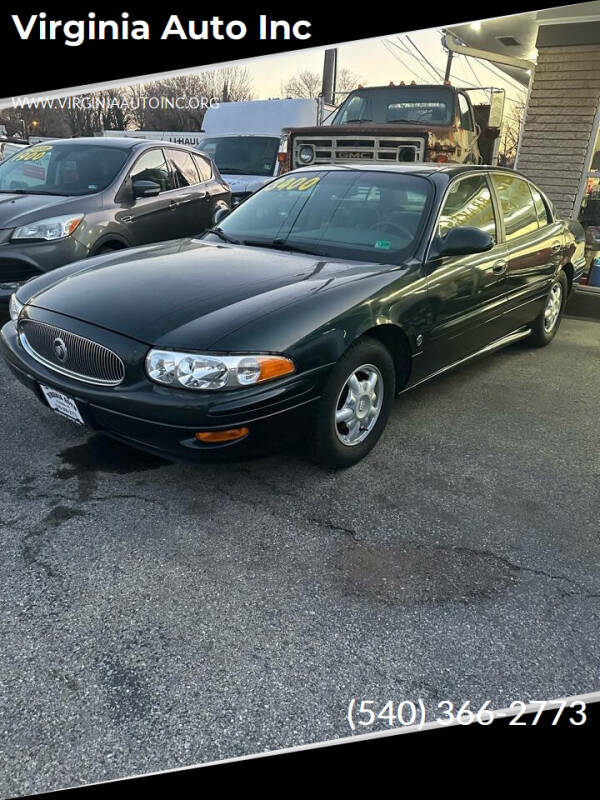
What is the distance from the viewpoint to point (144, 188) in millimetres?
5980

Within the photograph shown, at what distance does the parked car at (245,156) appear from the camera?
11.4 m

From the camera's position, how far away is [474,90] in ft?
33.5

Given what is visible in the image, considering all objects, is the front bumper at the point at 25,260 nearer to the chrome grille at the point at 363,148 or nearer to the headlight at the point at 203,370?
the headlight at the point at 203,370

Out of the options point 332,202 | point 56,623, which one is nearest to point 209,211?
point 332,202

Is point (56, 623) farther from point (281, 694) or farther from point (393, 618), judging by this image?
point (393, 618)

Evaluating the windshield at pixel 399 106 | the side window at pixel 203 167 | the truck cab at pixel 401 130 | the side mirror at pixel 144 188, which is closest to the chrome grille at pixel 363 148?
the truck cab at pixel 401 130

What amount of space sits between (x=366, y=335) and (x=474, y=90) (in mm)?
8725

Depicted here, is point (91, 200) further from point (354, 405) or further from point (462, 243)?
point (354, 405)

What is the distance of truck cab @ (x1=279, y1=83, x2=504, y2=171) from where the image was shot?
8.46 metres

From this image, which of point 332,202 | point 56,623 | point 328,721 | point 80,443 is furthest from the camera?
point 332,202

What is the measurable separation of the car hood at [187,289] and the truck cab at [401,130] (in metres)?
5.19

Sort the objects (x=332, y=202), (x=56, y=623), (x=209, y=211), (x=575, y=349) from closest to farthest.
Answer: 1. (x=56, y=623)
2. (x=332, y=202)
3. (x=575, y=349)
4. (x=209, y=211)

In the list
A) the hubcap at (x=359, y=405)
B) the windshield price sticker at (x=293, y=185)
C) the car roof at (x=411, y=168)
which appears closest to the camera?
the hubcap at (x=359, y=405)

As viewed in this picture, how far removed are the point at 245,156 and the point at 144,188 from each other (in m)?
6.37
